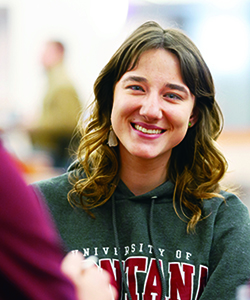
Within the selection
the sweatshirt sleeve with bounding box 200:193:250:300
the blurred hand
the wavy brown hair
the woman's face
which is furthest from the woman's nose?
the blurred hand

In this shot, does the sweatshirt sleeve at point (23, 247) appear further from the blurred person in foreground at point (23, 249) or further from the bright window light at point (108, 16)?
the bright window light at point (108, 16)

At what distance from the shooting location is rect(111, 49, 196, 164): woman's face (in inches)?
63.6

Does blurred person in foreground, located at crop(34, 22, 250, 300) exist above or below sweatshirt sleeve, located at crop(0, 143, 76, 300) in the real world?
above

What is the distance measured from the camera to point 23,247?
0.71m

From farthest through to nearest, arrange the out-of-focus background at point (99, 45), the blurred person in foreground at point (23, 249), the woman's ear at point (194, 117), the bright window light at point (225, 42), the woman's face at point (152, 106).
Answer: the bright window light at point (225, 42) < the out-of-focus background at point (99, 45) < the woman's ear at point (194, 117) < the woman's face at point (152, 106) < the blurred person in foreground at point (23, 249)

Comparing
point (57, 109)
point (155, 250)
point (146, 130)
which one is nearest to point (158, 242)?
point (155, 250)

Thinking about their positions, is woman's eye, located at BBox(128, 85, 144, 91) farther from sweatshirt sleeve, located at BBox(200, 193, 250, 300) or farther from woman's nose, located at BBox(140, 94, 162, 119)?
sweatshirt sleeve, located at BBox(200, 193, 250, 300)

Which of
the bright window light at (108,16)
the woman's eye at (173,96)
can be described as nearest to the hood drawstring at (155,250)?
the woman's eye at (173,96)

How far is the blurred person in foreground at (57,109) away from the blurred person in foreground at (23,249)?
369cm

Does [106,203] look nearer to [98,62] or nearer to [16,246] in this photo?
[16,246]

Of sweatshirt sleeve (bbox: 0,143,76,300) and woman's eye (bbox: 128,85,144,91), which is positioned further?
woman's eye (bbox: 128,85,144,91)

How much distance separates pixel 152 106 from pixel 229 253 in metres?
0.58

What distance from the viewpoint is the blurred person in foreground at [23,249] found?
696mm

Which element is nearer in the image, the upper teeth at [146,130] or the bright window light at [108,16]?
the upper teeth at [146,130]
